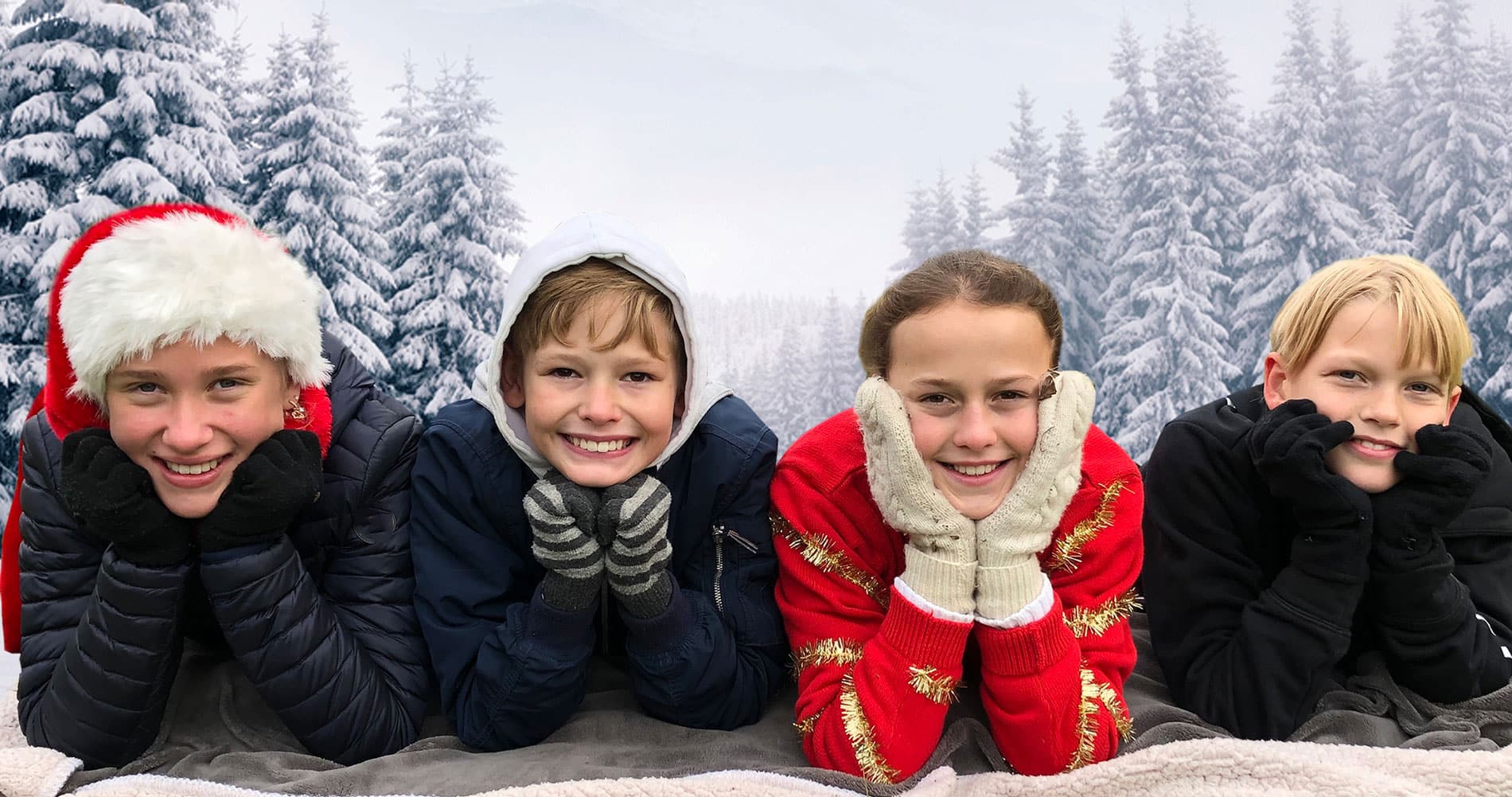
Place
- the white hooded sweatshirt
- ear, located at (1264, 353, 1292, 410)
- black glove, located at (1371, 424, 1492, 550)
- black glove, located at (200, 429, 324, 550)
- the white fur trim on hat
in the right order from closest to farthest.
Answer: the white fur trim on hat
black glove, located at (200, 429, 324, 550)
the white hooded sweatshirt
black glove, located at (1371, 424, 1492, 550)
ear, located at (1264, 353, 1292, 410)

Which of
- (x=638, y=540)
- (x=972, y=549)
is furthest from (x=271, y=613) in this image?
(x=972, y=549)

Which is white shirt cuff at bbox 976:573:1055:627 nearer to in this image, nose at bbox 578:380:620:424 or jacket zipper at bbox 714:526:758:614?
jacket zipper at bbox 714:526:758:614

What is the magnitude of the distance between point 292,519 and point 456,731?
2.11ft

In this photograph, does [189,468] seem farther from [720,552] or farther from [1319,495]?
[1319,495]

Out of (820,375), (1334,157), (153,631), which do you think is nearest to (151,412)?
(153,631)

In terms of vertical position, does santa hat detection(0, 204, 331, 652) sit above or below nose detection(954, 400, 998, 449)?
above

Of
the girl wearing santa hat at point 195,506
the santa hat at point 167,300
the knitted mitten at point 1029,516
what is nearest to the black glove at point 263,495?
the girl wearing santa hat at point 195,506

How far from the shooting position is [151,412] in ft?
6.13

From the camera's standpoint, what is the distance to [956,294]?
194 centimetres

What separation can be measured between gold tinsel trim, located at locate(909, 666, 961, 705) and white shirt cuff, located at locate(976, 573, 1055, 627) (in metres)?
0.14

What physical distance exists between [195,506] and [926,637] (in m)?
1.51

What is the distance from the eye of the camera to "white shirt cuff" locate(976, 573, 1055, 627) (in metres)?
1.87

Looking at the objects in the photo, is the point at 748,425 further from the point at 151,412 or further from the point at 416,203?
the point at 416,203

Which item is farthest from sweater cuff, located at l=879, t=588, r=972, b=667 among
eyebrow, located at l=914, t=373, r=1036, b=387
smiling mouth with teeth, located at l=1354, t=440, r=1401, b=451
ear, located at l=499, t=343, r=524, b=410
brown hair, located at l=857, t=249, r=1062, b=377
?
smiling mouth with teeth, located at l=1354, t=440, r=1401, b=451
